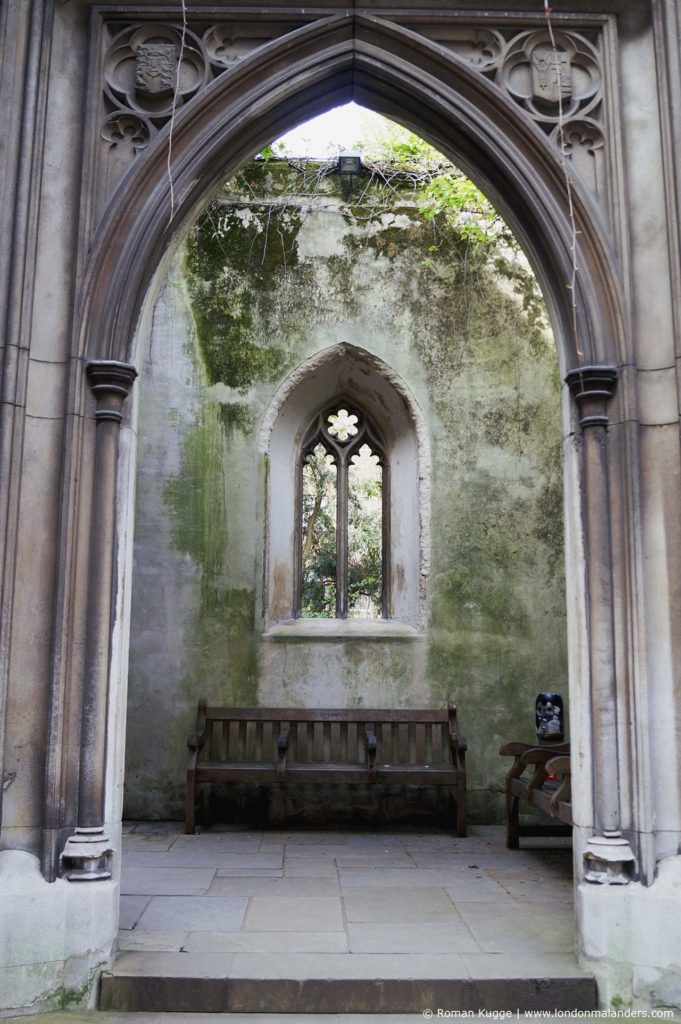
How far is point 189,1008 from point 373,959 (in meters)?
0.78

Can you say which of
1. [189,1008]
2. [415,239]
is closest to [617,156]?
[415,239]

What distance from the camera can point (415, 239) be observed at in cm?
773

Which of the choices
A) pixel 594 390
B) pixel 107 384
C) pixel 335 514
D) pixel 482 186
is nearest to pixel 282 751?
pixel 335 514

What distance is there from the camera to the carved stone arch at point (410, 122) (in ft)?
13.5

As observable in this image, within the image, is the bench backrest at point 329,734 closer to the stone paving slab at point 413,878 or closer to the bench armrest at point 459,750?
the bench armrest at point 459,750

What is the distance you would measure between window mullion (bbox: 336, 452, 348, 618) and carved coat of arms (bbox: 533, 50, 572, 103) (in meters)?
4.04

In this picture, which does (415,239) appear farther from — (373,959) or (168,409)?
(373,959)

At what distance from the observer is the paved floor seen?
3744 millimetres

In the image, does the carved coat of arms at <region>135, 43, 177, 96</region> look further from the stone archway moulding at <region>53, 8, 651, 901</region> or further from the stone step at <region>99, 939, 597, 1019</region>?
the stone step at <region>99, 939, 597, 1019</region>

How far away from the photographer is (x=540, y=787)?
5672mm

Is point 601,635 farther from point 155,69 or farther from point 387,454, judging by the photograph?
point 387,454

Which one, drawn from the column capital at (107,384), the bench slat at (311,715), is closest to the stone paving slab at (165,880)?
the bench slat at (311,715)

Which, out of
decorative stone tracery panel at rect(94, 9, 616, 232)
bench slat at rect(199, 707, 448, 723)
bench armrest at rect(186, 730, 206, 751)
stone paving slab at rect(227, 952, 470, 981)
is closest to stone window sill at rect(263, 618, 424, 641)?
bench slat at rect(199, 707, 448, 723)

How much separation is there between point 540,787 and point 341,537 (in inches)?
115
